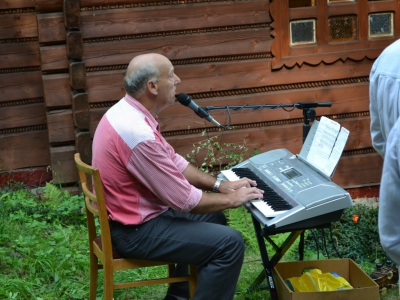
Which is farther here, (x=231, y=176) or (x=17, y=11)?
(x=17, y=11)

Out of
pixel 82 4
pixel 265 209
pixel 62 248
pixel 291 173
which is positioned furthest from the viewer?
pixel 82 4

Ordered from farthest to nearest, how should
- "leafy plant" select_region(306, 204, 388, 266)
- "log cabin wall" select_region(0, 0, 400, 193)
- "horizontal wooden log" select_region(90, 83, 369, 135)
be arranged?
"horizontal wooden log" select_region(90, 83, 369, 135), "log cabin wall" select_region(0, 0, 400, 193), "leafy plant" select_region(306, 204, 388, 266)

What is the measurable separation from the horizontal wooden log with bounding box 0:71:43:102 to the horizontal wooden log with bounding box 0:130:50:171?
1.19 feet

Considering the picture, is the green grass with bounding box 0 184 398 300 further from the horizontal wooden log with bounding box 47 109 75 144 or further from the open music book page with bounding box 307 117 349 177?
the open music book page with bounding box 307 117 349 177

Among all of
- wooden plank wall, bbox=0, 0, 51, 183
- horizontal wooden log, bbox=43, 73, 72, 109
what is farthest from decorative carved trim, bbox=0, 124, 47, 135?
horizontal wooden log, bbox=43, 73, 72, 109

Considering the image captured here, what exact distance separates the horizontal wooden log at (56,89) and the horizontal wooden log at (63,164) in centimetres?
42

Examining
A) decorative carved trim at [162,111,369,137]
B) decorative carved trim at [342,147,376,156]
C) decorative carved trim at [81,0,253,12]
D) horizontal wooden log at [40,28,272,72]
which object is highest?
decorative carved trim at [81,0,253,12]

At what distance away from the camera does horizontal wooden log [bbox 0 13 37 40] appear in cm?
631

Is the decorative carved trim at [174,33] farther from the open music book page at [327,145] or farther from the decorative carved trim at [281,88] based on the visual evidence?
the open music book page at [327,145]

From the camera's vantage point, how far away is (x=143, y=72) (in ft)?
12.1

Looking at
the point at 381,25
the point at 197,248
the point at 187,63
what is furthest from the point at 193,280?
the point at 381,25

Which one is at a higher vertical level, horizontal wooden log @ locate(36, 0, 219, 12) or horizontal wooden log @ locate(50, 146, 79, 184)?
horizontal wooden log @ locate(36, 0, 219, 12)

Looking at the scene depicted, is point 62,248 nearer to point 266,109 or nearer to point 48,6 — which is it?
point 48,6

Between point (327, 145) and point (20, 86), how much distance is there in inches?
145
